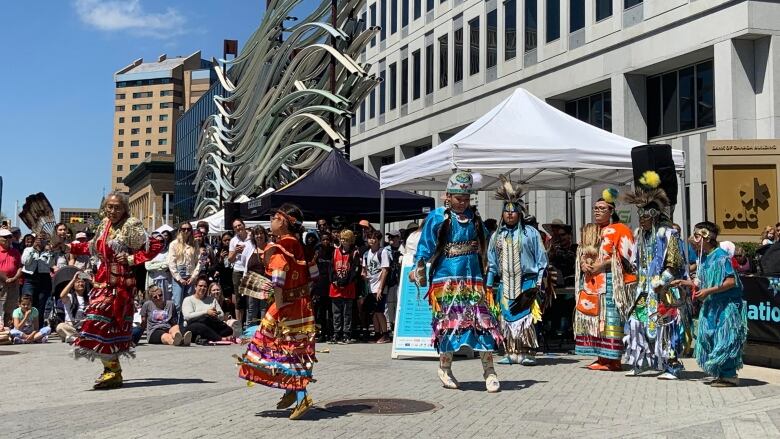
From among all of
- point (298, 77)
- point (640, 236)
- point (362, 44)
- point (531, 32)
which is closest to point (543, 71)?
point (531, 32)

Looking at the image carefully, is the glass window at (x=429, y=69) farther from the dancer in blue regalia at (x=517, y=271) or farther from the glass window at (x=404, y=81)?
the dancer in blue regalia at (x=517, y=271)

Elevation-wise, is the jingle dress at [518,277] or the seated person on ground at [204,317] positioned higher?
the jingle dress at [518,277]

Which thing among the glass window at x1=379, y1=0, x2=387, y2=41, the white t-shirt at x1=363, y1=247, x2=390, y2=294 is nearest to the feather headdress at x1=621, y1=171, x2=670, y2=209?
the white t-shirt at x1=363, y1=247, x2=390, y2=294

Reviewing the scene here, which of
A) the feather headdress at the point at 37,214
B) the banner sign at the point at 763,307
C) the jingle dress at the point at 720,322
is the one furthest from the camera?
the feather headdress at the point at 37,214

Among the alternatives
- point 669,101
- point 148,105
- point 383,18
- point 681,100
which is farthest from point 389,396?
point 148,105

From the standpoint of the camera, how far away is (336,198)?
52.4ft

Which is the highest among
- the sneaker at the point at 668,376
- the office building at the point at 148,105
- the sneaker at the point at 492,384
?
the office building at the point at 148,105

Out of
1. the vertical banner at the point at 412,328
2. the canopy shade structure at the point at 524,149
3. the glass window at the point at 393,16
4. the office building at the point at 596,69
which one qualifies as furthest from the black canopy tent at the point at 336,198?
the glass window at the point at 393,16

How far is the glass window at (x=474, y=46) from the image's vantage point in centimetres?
3956

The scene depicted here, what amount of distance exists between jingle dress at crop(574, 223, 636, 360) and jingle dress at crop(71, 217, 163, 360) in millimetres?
5056

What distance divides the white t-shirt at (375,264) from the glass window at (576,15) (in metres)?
20.3

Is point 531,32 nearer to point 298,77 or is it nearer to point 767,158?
point 298,77

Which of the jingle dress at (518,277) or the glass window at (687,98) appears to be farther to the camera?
the glass window at (687,98)

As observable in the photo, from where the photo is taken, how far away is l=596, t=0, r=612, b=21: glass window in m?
29.7
